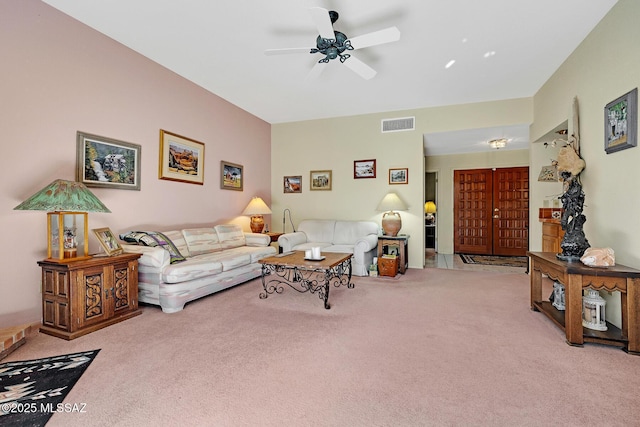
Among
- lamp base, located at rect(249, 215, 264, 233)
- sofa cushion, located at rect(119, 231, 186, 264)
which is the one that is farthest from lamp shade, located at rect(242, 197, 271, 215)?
sofa cushion, located at rect(119, 231, 186, 264)

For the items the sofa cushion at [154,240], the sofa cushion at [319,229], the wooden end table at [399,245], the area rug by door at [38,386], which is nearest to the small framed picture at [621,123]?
the wooden end table at [399,245]

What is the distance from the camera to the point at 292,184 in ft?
20.7

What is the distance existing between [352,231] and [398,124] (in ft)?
7.18

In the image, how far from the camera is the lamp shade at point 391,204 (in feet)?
16.9

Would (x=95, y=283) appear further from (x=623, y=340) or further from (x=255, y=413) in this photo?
(x=623, y=340)

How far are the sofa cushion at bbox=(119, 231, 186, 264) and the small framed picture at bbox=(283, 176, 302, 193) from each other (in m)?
3.09

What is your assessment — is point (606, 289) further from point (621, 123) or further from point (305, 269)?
point (305, 269)

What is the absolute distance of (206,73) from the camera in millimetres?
4035

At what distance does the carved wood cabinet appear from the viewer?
2.44 m

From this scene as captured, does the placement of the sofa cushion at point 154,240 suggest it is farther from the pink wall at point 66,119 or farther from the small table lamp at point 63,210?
the small table lamp at point 63,210

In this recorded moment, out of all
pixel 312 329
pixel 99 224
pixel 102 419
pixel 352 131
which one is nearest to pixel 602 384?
pixel 312 329

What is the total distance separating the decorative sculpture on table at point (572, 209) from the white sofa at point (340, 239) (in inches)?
99.3

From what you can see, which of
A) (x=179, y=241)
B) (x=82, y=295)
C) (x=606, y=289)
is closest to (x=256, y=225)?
(x=179, y=241)

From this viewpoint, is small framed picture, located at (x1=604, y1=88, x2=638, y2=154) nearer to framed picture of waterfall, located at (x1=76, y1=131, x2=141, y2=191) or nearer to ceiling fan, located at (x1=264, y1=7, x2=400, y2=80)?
ceiling fan, located at (x1=264, y1=7, x2=400, y2=80)
